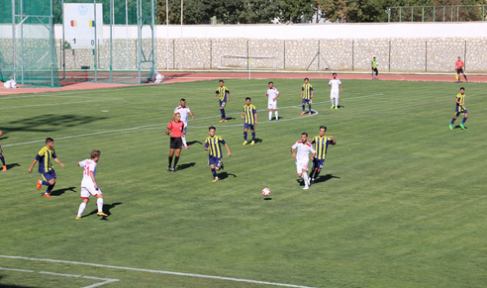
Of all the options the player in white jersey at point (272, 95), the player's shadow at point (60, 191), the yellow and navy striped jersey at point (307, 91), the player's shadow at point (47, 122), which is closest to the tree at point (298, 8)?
the yellow and navy striped jersey at point (307, 91)

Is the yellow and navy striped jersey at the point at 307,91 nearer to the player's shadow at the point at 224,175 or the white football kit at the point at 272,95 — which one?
the white football kit at the point at 272,95

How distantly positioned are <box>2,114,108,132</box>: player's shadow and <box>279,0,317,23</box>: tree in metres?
72.5

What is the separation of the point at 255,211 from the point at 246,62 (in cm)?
6882

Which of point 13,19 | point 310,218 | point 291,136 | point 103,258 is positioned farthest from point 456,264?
point 13,19

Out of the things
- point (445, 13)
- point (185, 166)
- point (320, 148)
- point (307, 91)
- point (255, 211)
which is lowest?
point (255, 211)

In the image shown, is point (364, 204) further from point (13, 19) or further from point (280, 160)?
point (13, 19)

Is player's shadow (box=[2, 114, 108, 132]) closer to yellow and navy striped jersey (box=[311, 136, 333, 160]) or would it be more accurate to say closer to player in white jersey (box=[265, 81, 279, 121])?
player in white jersey (box=[265, 81, 279, 121])

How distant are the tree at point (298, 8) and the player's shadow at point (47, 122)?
238ft

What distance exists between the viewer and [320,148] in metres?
21.1

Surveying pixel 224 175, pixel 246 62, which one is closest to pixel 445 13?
pixel 246 62

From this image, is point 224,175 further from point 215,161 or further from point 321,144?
point 321,144

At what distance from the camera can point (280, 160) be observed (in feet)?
83.5

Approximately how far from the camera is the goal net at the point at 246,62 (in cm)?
8481

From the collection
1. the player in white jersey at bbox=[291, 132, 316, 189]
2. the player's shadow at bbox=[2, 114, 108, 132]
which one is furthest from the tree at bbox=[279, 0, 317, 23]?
the player in white jersey at bbox=[291, 132, 316, 189]
